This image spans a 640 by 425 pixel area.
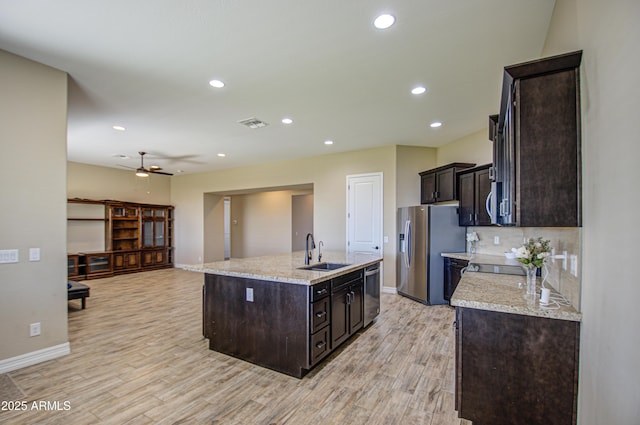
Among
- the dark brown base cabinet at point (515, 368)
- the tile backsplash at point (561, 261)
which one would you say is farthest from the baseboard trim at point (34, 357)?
the tile backsplash at point (561, 261)

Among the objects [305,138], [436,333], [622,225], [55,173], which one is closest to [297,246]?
[305,138]

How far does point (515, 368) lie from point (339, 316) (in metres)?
1.69

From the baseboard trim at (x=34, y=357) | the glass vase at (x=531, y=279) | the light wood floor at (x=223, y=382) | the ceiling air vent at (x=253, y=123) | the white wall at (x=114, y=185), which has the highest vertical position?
the ceiling air vent at (x=253, y=123)

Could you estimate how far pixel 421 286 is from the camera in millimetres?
5008

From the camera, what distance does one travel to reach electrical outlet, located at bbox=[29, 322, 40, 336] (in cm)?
278

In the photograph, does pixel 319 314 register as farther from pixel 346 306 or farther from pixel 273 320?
pixel 346 306

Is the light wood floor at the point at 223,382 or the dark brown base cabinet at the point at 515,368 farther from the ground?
the dark brown base cabinet at the point at 515,368

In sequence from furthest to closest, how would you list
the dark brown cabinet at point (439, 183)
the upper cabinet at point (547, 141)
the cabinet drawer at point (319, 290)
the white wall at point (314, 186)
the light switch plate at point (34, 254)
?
1. the white wall at point (314, 186)
2. the dark brown cabinet at point (439, 183)
3. the light switch plate at point (34, 254)
4. the cabinet drawer at point (319, 290)
5. the upper cabinet at point (547, 141)

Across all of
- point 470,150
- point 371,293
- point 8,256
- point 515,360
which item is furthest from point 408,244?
point 8,256

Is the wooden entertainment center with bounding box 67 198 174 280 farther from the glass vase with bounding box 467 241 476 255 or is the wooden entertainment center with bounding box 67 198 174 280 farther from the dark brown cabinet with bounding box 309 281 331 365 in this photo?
the glass vase with bounding box 467 241 476 255

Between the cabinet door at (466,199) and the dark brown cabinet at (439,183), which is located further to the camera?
the dark brown cabinet at (439,183)

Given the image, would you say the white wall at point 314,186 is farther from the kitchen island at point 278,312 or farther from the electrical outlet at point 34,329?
the electrical outlet at point 34,329

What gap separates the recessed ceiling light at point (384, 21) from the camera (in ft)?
7.13

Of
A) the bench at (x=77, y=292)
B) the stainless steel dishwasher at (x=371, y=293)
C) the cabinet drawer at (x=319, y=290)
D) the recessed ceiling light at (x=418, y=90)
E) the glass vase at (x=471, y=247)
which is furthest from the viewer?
the glass vase at (x=471, y=247)
